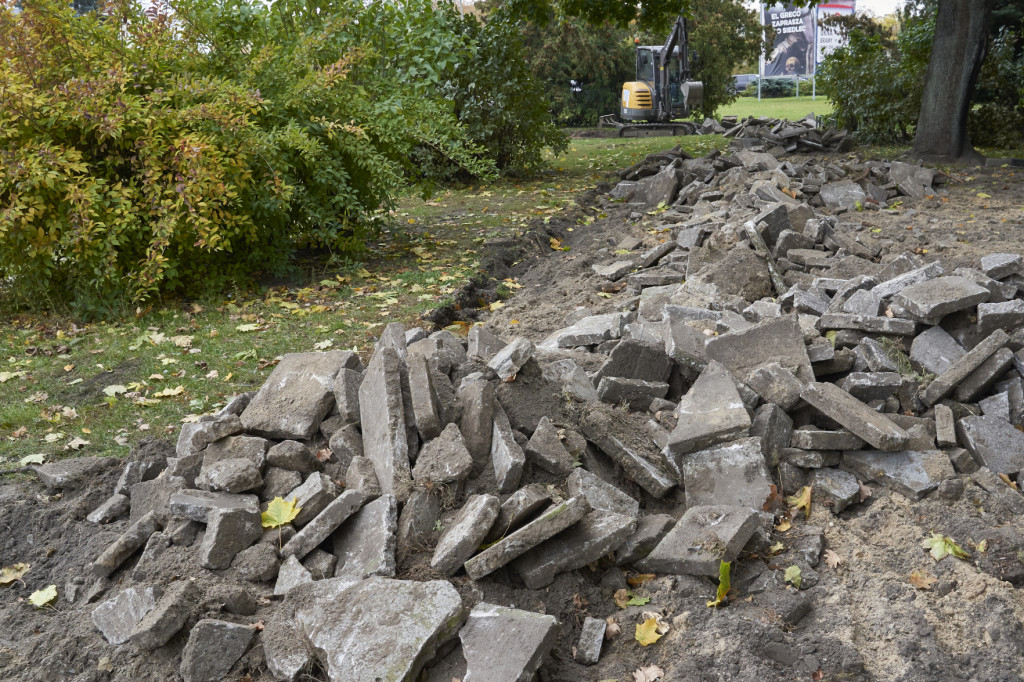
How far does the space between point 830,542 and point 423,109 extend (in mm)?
6872

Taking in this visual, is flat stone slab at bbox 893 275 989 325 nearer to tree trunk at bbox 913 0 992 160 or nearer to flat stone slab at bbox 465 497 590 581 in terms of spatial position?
flat stone slab at bbox 465 497 590 581

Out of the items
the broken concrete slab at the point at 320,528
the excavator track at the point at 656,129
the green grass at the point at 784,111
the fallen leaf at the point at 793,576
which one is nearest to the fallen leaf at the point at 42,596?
the broken concrete slab at the point at 320,528

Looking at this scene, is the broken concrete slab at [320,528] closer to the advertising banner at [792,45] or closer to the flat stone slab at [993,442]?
the flat stone slab at [993,442]

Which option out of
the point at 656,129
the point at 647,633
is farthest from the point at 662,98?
the point at 647,633

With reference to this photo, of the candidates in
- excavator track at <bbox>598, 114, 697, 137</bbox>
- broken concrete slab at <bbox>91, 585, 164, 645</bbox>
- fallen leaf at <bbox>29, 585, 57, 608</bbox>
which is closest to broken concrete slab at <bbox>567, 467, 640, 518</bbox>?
broken concrete slab at <bbox>91, 585, 164, 645</bbox>

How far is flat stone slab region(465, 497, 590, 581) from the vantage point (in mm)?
3037

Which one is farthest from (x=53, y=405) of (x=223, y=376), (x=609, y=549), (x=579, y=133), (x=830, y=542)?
(x=579, y=133)

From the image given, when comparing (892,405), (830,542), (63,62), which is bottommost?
(830,542)

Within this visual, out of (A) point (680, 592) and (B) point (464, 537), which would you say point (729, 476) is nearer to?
(A) point (680, 592)

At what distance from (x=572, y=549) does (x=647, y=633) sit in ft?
1.45

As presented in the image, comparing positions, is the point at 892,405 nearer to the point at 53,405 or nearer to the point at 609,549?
the point at 609,549

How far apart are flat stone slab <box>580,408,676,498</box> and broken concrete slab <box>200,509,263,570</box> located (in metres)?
1.70

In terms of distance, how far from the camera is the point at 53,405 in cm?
505

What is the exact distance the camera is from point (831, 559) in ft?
11.1
